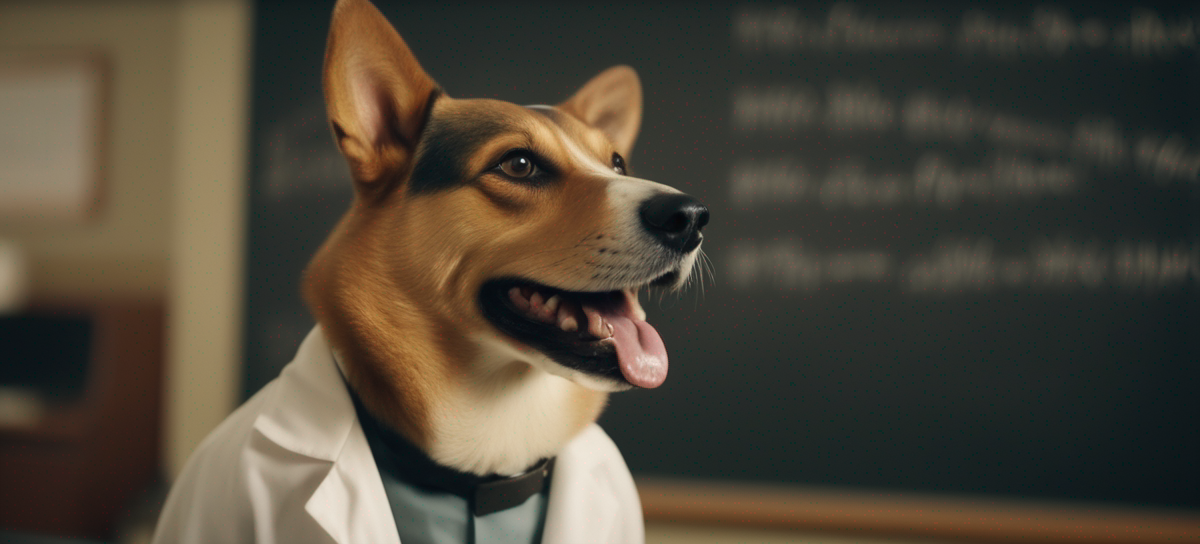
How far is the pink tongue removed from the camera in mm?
522

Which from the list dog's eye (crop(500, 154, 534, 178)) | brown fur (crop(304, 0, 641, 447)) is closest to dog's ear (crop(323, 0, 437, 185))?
brown fur (crop(304, 0, 641, 447))

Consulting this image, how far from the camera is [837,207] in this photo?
1.60 meters

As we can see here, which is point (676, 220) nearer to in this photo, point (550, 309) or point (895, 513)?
point (550, 309)

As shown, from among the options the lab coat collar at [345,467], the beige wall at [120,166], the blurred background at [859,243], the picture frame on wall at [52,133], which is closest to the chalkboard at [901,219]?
the blurred background at [859,243]

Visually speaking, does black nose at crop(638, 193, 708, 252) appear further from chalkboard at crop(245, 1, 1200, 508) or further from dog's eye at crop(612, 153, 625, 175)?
chalkboard at crop(245, 1, 1200, 508)

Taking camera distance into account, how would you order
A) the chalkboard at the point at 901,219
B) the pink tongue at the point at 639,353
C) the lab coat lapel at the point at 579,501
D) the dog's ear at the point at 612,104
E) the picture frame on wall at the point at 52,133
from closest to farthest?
1. the pink tongue at the point at 639,353
2. the lab coat lapel at the point at 579,501
3. the dog's ear at the point at 612,104
4. the chalkboard at the point at 901,219
5. the picture frame on wall at the point at 52,133

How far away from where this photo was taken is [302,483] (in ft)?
1.90

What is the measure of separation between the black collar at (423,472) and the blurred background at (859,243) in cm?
89

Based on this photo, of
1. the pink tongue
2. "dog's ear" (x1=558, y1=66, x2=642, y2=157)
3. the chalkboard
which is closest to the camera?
the pink tongue

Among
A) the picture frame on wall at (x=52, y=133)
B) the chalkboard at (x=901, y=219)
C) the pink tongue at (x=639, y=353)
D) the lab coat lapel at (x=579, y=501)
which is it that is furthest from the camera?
the picture frame on wall at (x=52, y=133)

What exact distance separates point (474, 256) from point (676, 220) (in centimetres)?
21

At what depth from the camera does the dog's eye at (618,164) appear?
2.51 feet

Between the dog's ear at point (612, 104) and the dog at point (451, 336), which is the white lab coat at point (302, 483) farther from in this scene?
the dog's ear at point (612, 104)

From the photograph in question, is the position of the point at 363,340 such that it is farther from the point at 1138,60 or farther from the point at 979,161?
the point at 1138,60
